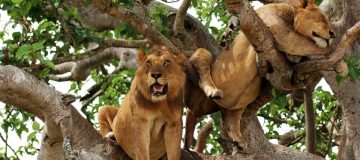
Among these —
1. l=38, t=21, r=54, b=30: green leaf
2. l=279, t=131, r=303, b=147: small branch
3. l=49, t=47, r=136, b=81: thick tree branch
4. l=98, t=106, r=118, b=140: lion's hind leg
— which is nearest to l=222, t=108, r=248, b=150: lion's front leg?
l=98, t=106, r=118, b=140: lion's hind leg

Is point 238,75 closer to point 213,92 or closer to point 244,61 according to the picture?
point 244,61

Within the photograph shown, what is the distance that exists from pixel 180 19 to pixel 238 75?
1108 mm

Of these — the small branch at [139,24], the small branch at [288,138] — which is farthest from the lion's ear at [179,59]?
the small branch at [288,138]

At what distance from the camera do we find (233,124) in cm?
638

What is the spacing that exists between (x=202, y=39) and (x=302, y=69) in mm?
1634

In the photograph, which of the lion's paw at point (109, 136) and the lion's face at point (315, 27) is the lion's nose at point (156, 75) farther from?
the lion's face at point (315, 27)

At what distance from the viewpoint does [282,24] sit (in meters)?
5.80

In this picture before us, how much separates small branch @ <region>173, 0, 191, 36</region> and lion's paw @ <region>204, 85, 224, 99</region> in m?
1.06

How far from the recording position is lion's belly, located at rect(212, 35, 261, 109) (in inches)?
234

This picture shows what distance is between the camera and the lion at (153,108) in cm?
570

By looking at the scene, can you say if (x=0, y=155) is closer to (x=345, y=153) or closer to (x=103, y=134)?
(x=103, y=134)

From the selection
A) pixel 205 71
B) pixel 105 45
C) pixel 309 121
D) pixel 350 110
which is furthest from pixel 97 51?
pixel 350 110

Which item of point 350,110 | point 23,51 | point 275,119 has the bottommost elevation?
point 275,119

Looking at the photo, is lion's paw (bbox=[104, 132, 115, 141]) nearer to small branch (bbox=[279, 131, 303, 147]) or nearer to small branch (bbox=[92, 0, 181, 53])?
small branch (bbox=[92, 0, 181, 53])
